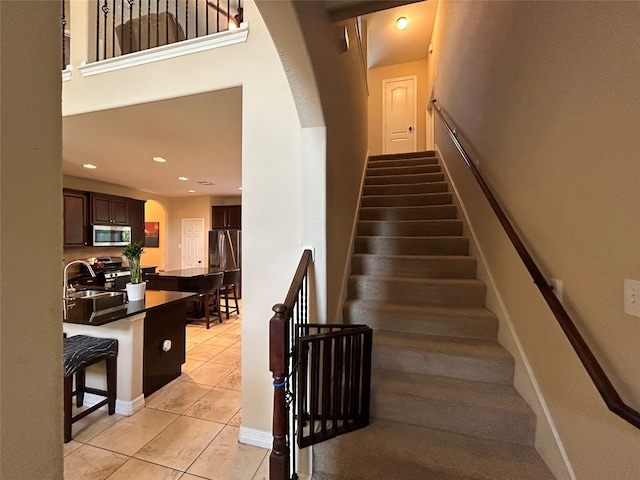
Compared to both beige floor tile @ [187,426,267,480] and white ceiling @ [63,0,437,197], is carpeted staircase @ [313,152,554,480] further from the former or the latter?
white ceiling @ [63,0,437,197]

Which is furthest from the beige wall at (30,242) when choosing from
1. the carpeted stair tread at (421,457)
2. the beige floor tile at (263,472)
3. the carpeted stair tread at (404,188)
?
the carpeted stair tread at (404,188)

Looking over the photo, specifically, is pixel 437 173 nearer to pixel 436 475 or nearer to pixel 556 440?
pixel 556 440

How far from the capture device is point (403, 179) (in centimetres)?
379

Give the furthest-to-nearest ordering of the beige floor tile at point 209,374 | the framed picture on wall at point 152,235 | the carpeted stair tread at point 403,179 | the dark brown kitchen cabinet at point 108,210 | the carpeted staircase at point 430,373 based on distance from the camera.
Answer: the framed picture on wall at point 152,235 → the dark brown kitchen cabinet at point 108,210 → the carpeted stair tread at point 403,179 → the beige floor tile at point 209,374 → the carpeted staircase at point 430,373

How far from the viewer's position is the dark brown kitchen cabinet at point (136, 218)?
19.9 feet

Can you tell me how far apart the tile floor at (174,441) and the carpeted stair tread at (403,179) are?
9.70ft

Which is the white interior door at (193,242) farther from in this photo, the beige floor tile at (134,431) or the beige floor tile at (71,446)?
the beige floor tile at (71,446)

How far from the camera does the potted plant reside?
255 centimetres

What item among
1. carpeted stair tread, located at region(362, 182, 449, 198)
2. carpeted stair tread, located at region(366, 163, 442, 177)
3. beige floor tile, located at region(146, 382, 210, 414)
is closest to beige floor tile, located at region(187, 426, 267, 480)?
beige floor tile, located at region(146, 382, 210, 414)

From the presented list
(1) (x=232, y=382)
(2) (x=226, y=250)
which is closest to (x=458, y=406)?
(1) (x=232, y=382)

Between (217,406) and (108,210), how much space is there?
4.84 meters

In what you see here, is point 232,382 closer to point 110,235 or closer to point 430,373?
point 430,373

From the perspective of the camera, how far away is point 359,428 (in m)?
1.58

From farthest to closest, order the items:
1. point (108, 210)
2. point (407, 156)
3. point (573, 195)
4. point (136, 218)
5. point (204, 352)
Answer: point (136, 218)
point (108, 210)
point (407, 156)
point (204, 352)
point (573, 195)
